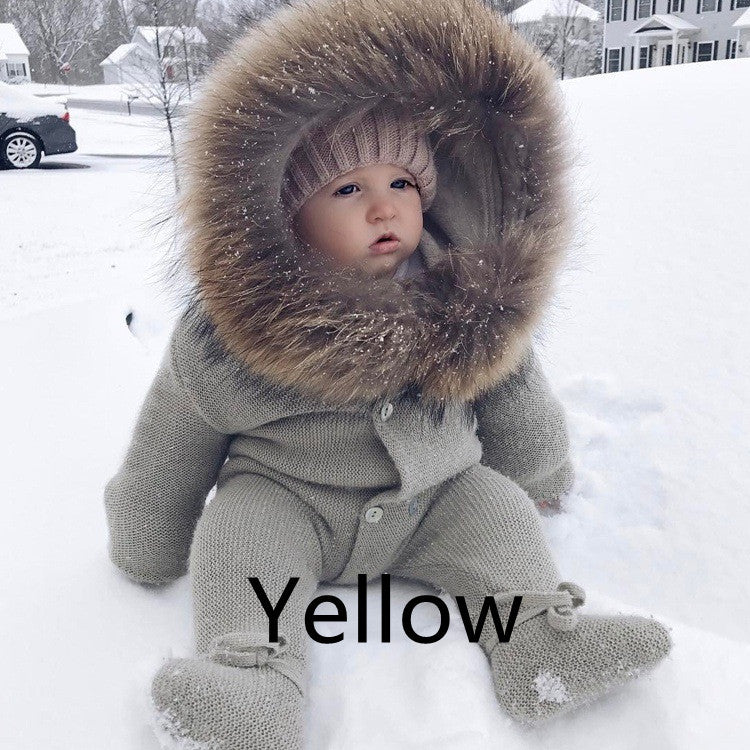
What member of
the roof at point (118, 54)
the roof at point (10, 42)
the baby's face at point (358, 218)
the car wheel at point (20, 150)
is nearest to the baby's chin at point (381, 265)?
the baby's face at point (358, 218)

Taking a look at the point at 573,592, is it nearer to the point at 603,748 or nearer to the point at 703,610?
the point at 603,748

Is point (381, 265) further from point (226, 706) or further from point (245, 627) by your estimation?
point (226, 706)

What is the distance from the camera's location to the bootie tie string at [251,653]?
106cm

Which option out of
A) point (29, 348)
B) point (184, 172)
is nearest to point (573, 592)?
point (184, 172)

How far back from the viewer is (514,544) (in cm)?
126

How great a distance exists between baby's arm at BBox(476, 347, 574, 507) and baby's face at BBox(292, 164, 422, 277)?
37cm

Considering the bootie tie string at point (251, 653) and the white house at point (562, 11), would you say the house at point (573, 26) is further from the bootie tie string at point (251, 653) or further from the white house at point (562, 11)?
the bootie tie string at point (251, 653)

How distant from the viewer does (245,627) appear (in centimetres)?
112

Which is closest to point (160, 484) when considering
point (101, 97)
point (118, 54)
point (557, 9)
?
point (101, 97)

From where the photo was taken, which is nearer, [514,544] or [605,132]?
[514,544]

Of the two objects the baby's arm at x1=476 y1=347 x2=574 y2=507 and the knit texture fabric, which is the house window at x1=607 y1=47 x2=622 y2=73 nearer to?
the baby's arm at x1=476 y1=347 x2=574 y2=507

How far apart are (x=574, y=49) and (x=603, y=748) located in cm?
2407

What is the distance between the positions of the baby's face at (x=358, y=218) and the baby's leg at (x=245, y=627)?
16.3 inches

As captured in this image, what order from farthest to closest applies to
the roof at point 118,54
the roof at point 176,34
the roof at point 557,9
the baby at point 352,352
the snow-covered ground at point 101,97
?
the roof at point 118,54
the roof at point 557,9
the snow-covered ground at point 101,97
the roof at point 176,34
the baby at point 352,352
